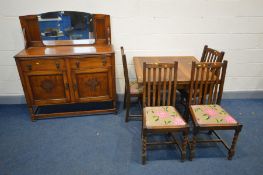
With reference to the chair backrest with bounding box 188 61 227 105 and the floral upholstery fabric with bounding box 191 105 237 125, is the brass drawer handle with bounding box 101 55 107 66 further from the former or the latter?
the floral upholstery fabric with bounding box 191 105 237 125

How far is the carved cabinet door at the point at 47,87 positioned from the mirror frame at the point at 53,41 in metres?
0.51

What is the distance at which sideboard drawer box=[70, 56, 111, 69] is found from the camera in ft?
7.64

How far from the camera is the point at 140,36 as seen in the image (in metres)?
2.75

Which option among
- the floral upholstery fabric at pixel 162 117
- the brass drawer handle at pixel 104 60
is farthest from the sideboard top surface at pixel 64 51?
the floral upholstery fabric at pixel 162 117

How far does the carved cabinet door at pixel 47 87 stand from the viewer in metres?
2.35

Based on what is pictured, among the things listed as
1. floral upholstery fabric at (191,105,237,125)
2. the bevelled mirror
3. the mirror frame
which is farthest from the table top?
the bevelled mirror

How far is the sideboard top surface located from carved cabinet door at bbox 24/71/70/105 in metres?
0.22

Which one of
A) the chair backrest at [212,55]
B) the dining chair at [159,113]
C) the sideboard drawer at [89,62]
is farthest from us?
the sideboard drawer at [89,62]

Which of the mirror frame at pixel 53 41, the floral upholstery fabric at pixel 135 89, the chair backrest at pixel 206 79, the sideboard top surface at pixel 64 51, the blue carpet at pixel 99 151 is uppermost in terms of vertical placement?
the mirror frame at pixel 53 41

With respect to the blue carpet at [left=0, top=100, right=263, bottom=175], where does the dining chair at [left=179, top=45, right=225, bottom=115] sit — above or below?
above

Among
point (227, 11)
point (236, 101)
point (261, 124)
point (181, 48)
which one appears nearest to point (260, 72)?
point (236, 101)

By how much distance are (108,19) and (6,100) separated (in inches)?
79.4

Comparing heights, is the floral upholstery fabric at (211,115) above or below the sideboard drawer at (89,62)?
below

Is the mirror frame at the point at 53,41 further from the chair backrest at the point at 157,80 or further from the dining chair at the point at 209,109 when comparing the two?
the dining chair at the point at 209,109
